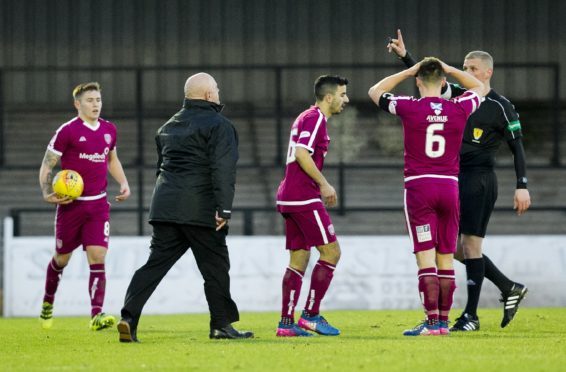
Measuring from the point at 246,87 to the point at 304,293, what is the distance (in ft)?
28.8

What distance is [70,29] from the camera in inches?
961

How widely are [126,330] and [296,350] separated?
1.59 metres

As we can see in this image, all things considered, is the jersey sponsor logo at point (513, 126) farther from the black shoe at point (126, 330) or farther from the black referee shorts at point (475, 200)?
the black shoe at point (126, 330)

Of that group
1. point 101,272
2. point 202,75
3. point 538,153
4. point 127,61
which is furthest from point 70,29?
point 202,75

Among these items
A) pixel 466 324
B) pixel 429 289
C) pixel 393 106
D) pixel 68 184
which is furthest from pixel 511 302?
pixel 68 184

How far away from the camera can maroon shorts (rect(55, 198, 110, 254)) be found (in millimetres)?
12414

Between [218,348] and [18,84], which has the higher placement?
[18,84]

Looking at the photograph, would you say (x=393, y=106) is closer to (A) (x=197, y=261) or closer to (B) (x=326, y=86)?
(B) (x=326, y=86)

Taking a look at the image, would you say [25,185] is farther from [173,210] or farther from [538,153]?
[173,210]

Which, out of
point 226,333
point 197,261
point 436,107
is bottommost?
point 226,333

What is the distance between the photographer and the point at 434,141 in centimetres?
1020

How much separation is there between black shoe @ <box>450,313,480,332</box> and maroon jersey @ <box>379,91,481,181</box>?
1455mm

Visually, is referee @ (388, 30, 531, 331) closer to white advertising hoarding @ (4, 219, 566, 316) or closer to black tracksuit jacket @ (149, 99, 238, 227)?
black tracksuit jacket @ (149, 99, 238, 227)

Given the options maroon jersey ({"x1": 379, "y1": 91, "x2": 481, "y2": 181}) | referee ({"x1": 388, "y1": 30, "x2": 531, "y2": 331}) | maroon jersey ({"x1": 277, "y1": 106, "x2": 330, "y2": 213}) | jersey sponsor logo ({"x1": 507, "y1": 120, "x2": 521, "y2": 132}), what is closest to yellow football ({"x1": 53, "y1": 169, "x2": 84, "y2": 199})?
maroon jersey ({"x1": 277, "y1": 106, "x2": 330, "y2": 213})
